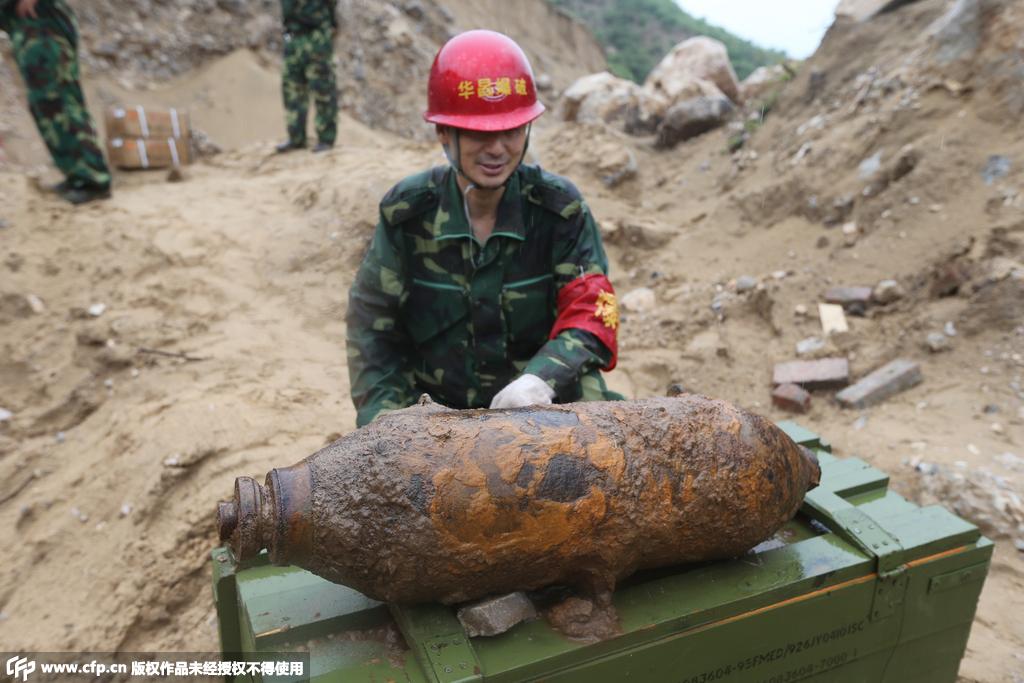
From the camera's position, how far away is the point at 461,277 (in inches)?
99.2

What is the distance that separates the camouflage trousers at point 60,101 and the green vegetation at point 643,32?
1770 cm

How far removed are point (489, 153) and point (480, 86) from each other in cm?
20

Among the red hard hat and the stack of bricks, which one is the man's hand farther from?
the red hard hat

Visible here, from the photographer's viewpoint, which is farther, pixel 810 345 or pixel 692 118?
pixel 692 118

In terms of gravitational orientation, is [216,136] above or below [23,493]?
above

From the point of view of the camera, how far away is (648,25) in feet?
85.0

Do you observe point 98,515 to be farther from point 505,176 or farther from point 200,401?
point 505,176

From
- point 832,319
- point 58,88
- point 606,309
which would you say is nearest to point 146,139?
point 58,88

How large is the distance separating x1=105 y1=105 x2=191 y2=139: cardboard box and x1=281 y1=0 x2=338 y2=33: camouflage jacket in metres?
1.77

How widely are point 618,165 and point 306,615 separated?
629 centimetres

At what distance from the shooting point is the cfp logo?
2.59 meters

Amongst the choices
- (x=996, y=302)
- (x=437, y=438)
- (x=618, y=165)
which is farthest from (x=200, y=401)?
(x=618, y=165)

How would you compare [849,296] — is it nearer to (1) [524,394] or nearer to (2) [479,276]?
(2) [479,276]

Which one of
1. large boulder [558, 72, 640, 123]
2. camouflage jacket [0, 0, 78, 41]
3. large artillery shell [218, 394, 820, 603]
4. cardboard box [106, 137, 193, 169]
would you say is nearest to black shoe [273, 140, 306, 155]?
cardboard box [106, 137, 193, 169]
